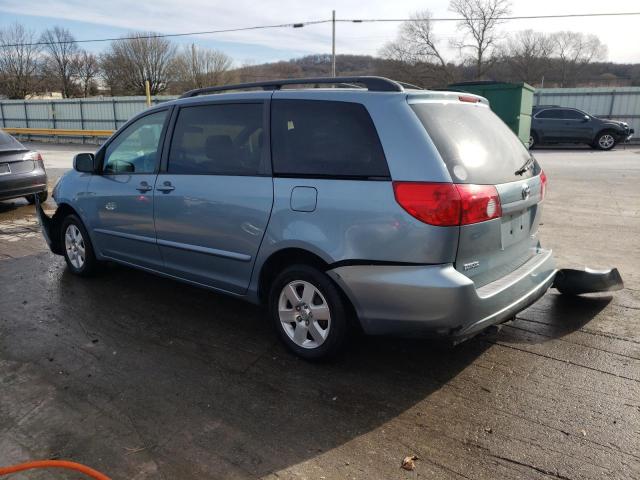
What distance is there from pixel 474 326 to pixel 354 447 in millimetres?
963

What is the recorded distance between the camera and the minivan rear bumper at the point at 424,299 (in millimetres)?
2826

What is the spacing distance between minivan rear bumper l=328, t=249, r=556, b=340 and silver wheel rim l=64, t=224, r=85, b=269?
3336 mm

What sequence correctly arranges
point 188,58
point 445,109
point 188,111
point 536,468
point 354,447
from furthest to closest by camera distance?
point 188,58 → point 188,111 → point 445,109 → point 354,447 → point 536,468

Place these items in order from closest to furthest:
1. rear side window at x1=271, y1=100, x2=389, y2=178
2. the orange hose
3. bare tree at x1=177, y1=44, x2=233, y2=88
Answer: the orange hose
rear side window at x1=271, y1=100, x2=389, y2=178
bare tree at x1=177, y1=44, x2=233, y2=88

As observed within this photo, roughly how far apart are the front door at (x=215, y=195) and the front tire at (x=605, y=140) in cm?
2023

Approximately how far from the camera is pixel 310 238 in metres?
3.18

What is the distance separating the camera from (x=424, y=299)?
2852mm

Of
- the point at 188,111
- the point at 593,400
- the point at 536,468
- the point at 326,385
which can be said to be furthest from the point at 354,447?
the point at 188,111

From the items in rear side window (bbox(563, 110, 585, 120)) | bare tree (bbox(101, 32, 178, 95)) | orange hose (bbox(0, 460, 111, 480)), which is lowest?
orange hose (bbox(0, 460, 111, 480))

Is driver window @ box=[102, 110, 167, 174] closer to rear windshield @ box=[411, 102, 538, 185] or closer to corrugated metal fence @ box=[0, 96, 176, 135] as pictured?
rear windshield @ box=[411, 102, 538, 185]

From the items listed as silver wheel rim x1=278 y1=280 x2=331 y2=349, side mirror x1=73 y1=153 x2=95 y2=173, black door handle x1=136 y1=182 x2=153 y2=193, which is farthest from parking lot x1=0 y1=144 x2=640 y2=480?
side mirror x1=73 y1=153 x2=95 y2=173

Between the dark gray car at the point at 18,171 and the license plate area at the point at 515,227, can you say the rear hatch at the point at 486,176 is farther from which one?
the dark gray car at the point at 18,171

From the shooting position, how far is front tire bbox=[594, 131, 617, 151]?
2006cm

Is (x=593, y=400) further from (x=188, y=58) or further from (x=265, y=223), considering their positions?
(x=188, y=58)
